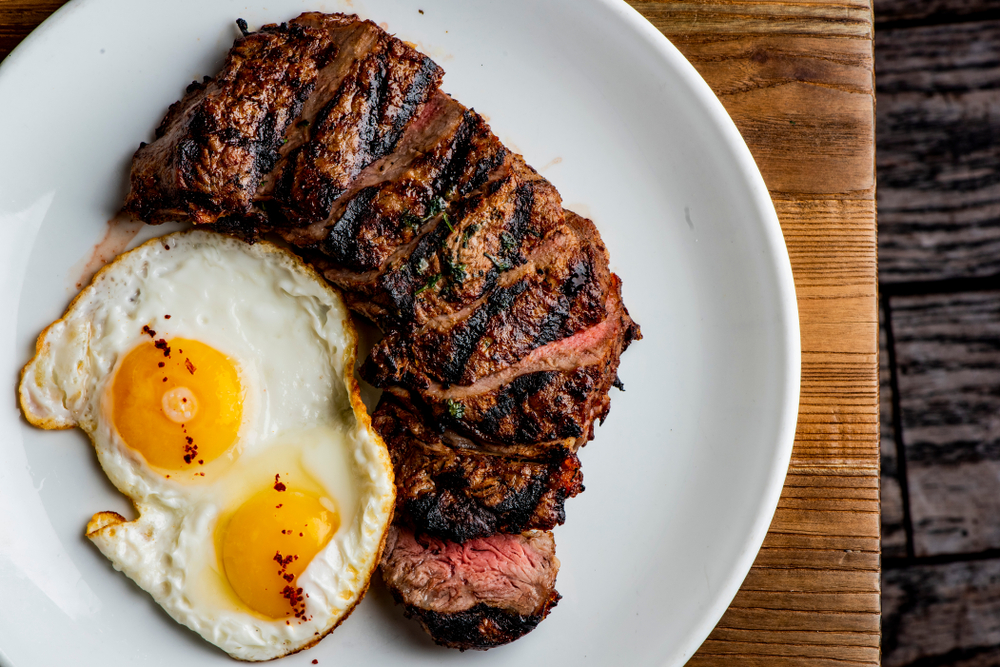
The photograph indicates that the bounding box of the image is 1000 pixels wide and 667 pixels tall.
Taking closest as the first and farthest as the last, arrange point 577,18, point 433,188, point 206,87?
point 433,188
point 206,87
point 577,18

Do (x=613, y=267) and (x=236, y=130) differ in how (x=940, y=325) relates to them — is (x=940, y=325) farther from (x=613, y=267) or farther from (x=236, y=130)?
(x=236, y=130)

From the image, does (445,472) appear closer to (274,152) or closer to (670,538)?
(670,538)

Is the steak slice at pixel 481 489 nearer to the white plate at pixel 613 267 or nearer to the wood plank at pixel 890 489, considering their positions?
the white plate at pixel 613 267

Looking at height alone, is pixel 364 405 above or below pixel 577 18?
below

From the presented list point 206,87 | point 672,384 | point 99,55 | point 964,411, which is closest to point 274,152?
point 206,87

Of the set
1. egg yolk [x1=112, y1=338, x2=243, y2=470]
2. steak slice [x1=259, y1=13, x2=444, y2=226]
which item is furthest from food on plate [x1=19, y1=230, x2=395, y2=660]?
steak slice [x1=259, y1=13, x2=444, y2=226]

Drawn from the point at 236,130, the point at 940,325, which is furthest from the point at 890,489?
the point at 236,130

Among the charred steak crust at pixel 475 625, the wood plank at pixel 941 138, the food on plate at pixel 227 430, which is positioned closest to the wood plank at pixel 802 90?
the wood plank at pixel 941 138
